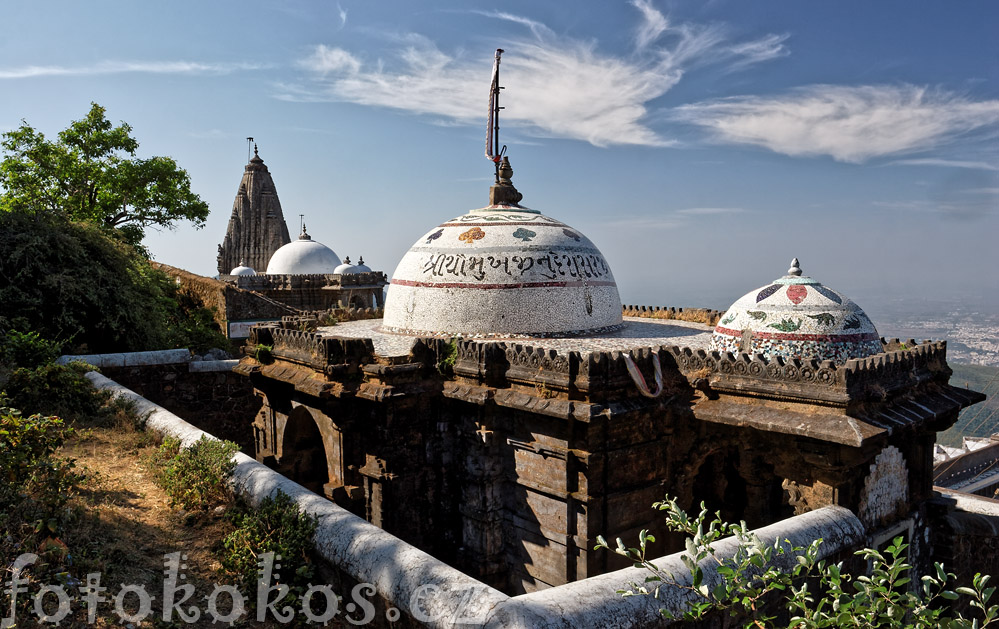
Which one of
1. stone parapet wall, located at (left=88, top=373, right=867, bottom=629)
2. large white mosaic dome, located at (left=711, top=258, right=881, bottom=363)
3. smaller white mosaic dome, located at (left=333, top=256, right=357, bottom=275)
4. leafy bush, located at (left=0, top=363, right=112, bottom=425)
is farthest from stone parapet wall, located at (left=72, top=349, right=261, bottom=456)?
smaller white mosaic dome, located at (left=333, top=256, right=357, bottom=275)

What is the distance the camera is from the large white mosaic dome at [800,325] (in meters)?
7.21

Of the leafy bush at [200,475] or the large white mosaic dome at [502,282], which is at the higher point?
the large white mosaic dome at [502,282]

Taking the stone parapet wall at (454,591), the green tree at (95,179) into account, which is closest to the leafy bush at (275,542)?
the stone parapet wall at (454,591)

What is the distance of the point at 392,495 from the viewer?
8.79 metres

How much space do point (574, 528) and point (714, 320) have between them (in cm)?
734

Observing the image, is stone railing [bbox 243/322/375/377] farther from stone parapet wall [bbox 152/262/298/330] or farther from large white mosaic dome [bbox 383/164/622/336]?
stone parapet wall [bbox 152/262/298/330]

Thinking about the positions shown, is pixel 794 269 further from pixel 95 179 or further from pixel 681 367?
pixel 95 179

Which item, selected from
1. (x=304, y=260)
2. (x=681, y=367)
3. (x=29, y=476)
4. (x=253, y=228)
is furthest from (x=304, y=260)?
(x=29, y=476)

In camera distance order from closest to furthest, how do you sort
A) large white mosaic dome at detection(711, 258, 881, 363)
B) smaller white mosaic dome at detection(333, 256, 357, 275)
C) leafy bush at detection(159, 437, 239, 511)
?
leafy bush at detection(159, 437, 239, 511), large white mosaic dome at detection(711, 258, 881, 363), smaller white mosaic dome at detection(333, 256, 357, 275)

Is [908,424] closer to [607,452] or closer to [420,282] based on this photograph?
[607,452]

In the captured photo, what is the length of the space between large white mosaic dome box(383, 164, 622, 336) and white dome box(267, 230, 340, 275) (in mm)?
23093

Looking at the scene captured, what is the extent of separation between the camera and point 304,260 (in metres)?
33.2

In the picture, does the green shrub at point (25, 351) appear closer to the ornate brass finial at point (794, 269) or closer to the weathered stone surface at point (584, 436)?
the weathered stone surface at point (584, 436)

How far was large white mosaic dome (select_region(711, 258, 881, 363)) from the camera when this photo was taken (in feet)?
23.7
